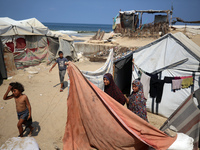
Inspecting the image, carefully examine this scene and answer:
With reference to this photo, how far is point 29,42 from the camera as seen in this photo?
8.72 meters

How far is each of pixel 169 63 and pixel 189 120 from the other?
1837 mm

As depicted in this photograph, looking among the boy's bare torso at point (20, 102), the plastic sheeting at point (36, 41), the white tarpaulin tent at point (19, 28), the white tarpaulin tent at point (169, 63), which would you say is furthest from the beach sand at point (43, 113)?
the white tarpaulin tent at point (19, 28)

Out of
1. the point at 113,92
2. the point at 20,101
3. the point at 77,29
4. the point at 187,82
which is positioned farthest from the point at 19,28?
the point at 77,29

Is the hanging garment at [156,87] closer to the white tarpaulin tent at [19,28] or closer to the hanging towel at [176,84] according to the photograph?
the hanging towel at [176,84]

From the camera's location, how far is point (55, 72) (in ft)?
28.2

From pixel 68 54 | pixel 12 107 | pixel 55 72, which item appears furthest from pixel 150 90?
pixel 68 54

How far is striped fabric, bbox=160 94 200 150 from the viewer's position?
2816 mm

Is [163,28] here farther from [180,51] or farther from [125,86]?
[180,51]

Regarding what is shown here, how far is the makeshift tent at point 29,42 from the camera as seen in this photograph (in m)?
7.68

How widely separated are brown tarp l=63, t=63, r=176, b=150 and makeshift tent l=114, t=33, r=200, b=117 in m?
2.10

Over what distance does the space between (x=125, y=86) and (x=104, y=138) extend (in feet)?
13.7

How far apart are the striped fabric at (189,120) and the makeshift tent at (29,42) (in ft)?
25.7

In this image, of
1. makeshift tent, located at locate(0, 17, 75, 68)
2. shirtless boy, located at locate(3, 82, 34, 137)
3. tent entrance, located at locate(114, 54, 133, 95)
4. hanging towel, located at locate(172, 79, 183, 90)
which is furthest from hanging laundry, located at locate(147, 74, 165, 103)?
makeshift tent, located at locate(0, 17, 75, 68)

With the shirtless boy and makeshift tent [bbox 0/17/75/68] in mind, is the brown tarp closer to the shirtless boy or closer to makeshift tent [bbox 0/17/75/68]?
the shirtless boy
